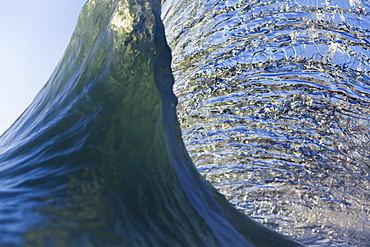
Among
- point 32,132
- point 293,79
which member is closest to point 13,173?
point 32,132

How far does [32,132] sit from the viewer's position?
6.89 ft

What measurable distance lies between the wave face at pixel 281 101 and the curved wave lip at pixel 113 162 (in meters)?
2.33

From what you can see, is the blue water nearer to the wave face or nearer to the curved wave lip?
the wave face

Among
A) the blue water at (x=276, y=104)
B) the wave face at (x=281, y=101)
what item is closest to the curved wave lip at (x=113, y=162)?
the blue water at (x=276, y=104)

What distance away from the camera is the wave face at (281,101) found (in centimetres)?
452

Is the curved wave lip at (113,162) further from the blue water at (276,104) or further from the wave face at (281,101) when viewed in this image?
the wave face at (281,101)

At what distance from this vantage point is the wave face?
14.8 ft

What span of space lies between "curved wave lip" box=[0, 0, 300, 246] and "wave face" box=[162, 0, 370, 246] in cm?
233

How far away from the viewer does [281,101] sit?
467cm

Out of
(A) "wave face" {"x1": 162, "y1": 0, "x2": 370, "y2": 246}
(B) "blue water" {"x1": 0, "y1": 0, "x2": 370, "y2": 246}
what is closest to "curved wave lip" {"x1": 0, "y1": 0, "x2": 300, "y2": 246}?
(B) "blue water" {"x1": 0, "y1": 0, "x2": 370, "y2": 246}

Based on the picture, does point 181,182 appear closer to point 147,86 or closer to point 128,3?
point 147,86

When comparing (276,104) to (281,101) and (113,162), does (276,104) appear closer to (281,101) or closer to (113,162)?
(281,101)

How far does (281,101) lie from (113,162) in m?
3.20

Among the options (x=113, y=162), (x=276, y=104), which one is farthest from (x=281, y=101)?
(x=113, y=162)
